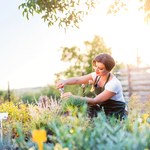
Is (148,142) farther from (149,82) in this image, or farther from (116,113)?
(149,82)

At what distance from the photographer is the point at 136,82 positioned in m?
18.4

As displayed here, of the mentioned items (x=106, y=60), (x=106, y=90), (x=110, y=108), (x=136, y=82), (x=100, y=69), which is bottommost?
(x=136, y=82)

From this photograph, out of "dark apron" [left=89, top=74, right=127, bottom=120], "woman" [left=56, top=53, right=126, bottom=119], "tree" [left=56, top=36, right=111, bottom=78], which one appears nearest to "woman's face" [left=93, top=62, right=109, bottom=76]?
"woman" [left=56, top=53, right=126, bottom=119]

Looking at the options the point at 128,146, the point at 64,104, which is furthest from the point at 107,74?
the point at 128,146

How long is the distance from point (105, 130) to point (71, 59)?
50.7 feet

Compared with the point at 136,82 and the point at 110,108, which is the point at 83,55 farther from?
the point at 110,108

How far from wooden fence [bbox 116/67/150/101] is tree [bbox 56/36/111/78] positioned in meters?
1.22

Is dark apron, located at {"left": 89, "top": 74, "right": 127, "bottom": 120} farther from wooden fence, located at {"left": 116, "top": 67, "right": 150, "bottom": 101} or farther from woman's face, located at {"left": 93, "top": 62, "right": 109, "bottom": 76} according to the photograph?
wooden fence, located at {"left": 116, "top": 67, "right": 150, "bottom": 101}

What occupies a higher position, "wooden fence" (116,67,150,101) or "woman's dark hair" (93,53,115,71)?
"woman's dark hair" (93,53,115,71)

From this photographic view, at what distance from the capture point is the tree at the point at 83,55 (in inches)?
708

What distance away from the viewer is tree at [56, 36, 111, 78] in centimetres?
1799

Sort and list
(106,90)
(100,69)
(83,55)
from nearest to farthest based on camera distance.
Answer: (106,90) < (100,69) < (83,55)

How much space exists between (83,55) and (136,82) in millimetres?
2372

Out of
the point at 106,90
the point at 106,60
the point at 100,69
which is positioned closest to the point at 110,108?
the point at 106,90
